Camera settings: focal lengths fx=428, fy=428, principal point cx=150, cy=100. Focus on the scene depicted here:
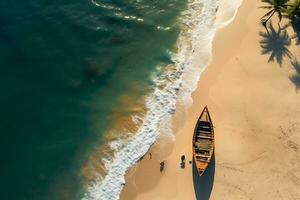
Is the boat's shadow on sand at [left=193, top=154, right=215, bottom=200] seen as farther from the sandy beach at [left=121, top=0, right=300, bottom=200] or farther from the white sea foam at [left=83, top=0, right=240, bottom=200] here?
the white sea foam at [left=83, top=0, right=240, bottom=200]

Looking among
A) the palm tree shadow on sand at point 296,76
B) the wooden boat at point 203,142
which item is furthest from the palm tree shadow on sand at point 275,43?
the wooden boat at point 203,142

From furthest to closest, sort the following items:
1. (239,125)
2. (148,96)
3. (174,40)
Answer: (174,40) < (148,96) < (239,125)

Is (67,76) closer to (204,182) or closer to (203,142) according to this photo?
(203,142)

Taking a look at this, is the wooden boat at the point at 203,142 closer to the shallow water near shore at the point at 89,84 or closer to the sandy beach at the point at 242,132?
the sandy beach at the point at 242,132

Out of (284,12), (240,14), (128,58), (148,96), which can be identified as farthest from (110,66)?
(284,12)

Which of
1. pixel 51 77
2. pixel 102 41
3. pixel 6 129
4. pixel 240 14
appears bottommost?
pixel 6 129

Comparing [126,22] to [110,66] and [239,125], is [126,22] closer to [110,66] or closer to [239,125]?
[110,66]

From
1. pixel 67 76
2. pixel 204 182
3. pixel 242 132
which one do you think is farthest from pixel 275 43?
pixel 67 76

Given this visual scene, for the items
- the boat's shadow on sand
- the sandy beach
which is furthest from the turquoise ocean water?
the boat's shadow on sand
